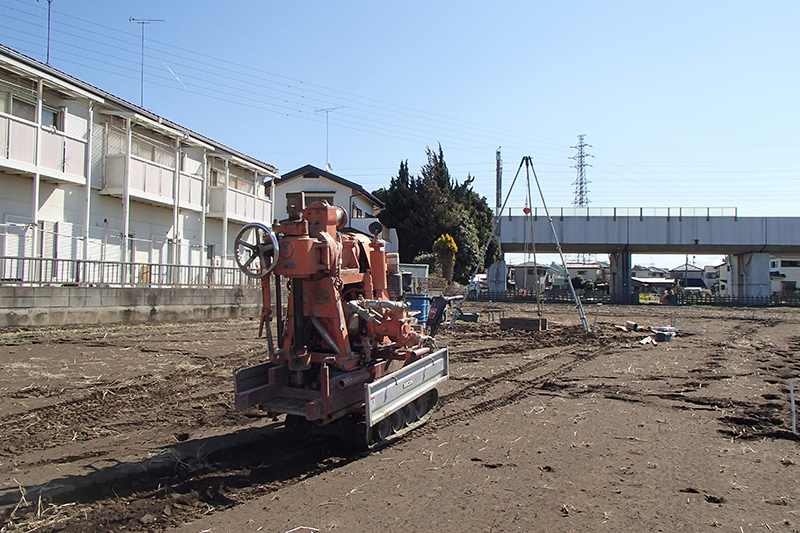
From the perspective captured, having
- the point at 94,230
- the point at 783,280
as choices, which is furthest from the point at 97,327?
the point at 783,280

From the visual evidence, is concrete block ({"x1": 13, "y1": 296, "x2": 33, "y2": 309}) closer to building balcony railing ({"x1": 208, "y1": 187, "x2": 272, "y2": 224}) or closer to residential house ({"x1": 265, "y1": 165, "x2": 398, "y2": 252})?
building balcony railing ({"x1": 208, "y1": 187, "x2": 272, "y2": 224})

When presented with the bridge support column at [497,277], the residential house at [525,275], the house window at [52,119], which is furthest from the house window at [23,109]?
the residential house at [525,275]

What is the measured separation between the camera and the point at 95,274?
1750 cm

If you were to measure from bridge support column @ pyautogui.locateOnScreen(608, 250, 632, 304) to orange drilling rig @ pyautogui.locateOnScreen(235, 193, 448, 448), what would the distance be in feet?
141

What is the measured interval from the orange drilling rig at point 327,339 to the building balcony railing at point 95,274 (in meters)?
11.1

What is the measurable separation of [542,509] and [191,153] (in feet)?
81.1

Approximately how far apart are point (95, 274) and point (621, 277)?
42.9 meters

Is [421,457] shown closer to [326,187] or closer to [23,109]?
[23,109]

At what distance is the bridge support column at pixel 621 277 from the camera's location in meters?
47.2

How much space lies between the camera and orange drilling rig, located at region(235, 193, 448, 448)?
6.11m

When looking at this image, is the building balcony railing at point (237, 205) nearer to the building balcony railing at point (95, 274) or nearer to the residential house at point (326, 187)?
the building balcony railing at point (95, 274)

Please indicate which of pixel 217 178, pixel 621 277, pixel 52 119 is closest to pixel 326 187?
pixel 217 178

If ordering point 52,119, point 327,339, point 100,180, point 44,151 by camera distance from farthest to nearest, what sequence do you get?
point 100,180 < point 52,119 < point 44,151 < point 327,339

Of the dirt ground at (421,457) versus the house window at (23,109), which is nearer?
the dirt ground at (421,457)
